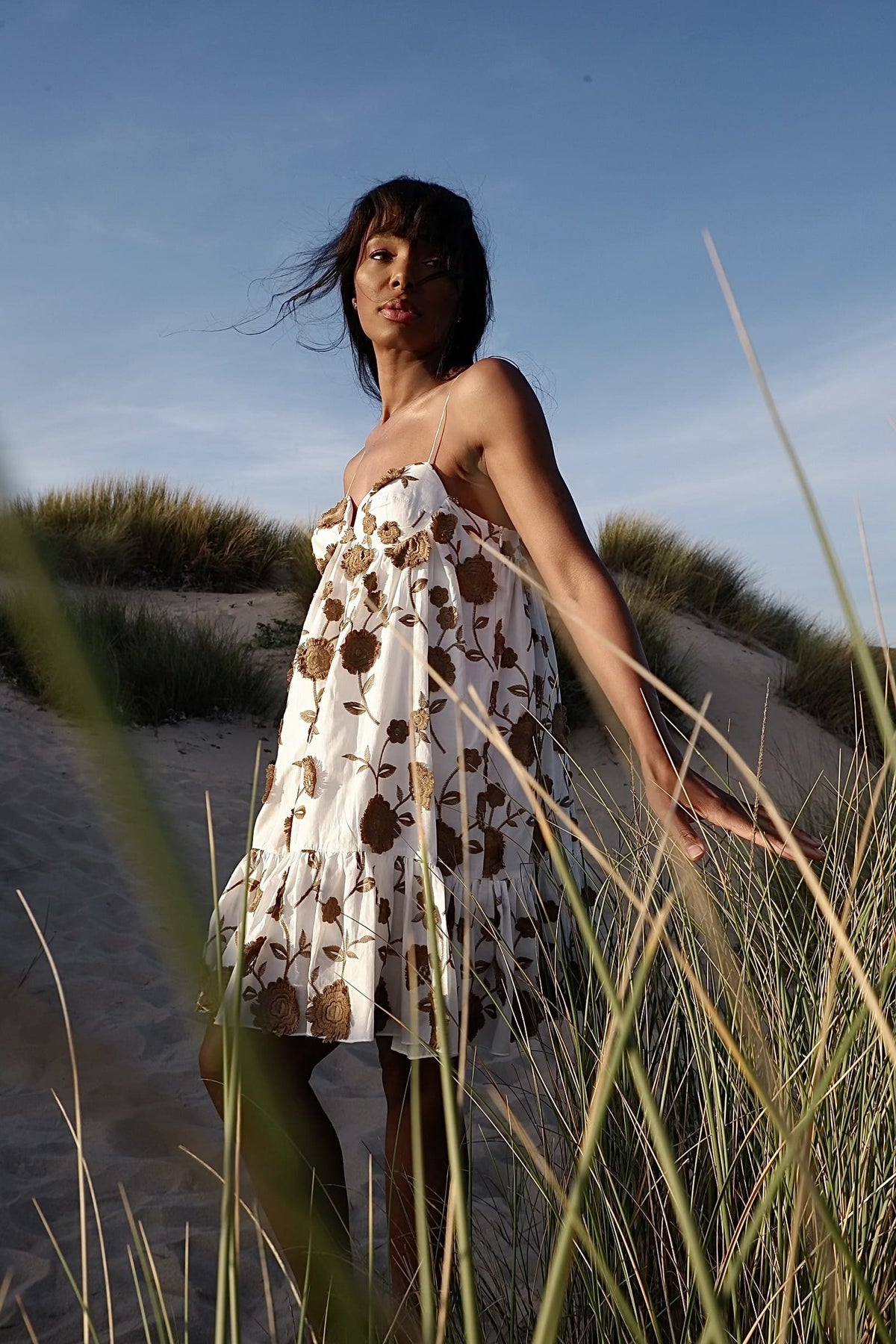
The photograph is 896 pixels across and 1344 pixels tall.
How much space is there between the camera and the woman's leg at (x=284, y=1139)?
4.66ft

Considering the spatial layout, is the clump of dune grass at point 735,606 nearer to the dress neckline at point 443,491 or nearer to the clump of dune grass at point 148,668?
the clump of dune grass at point 148,668

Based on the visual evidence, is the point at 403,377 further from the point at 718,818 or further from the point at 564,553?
the point at 718,818

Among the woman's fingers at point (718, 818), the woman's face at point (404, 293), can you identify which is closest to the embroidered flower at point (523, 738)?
the woman's fingers at point (718, 818)

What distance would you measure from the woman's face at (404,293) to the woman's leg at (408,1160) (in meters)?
1.16

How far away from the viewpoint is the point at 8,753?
5.83 meters

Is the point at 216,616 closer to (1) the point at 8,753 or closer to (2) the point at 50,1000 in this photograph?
(1) the point at 8,753

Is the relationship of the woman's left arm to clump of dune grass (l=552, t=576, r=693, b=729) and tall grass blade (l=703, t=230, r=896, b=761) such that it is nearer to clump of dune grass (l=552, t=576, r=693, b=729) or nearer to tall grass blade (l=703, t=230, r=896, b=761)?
tall grass blade (l=703, t=230, r=896, b=761)

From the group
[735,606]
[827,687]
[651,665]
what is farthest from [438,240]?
[735,606]

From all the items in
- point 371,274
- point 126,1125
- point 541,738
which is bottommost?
point 126,1125

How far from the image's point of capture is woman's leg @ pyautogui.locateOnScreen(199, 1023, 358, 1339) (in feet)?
4.66

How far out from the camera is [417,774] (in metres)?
1.33

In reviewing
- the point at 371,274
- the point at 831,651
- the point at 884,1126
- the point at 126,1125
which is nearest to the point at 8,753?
the point at 126,1125

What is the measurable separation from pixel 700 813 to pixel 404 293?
111cm

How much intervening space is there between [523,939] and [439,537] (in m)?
0.60
